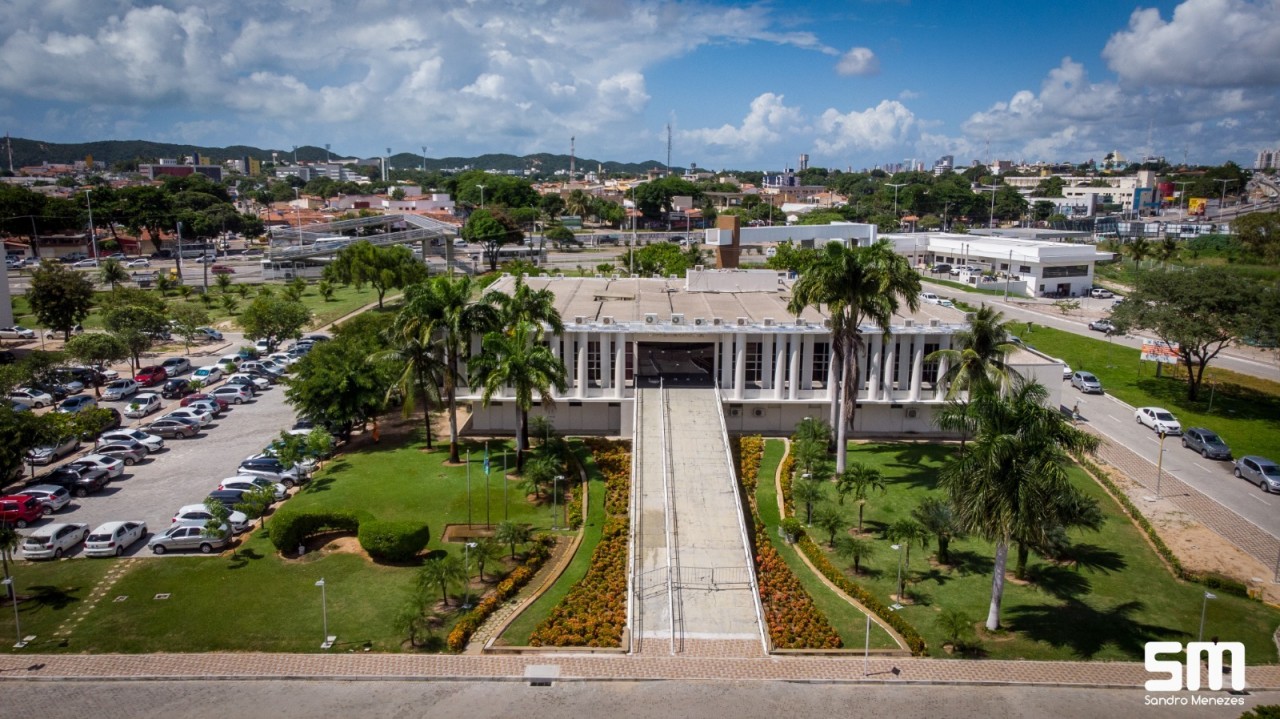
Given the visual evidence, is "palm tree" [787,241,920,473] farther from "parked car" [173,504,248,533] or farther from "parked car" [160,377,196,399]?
"parked car" [160,377,196,399]

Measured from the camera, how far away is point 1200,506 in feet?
109

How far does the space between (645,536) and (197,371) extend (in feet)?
125

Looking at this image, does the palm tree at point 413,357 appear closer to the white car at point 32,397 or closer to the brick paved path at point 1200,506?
the white car at point 32,397

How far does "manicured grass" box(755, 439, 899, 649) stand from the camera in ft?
78.0

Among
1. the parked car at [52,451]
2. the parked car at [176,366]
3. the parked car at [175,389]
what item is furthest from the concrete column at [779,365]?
the parked car at [176,366]

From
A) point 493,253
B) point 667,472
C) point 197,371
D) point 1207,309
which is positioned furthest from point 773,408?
point 493,253

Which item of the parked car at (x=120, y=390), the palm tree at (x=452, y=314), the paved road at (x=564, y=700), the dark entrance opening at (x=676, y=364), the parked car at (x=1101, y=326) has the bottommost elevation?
the paved road at (x=564, y=700)

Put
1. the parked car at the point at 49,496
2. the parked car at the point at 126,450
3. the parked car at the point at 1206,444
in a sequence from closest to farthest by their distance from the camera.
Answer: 1. the parked car at the point at 49,496
2. the parked car at the point at 126,450
3. the parked car at the point at 1206,444

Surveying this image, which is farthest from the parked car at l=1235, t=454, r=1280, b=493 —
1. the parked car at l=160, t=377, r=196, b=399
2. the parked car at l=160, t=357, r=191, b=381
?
the parked car at l=160, t=357, r=191, b=381

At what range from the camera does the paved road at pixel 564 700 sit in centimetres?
2025

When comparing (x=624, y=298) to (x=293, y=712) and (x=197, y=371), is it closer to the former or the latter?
(x=197, y=371)

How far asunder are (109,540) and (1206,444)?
149ft

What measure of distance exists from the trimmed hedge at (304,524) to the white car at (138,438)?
536 inches

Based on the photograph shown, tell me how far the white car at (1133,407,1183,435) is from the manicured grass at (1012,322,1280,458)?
1733mm
